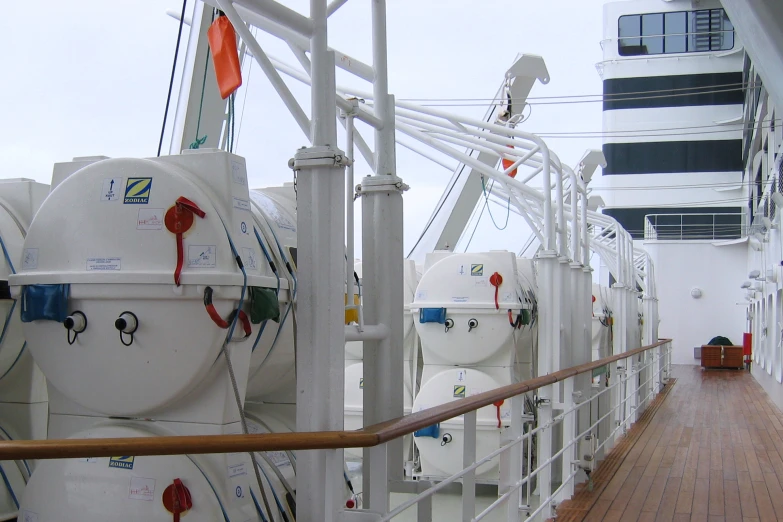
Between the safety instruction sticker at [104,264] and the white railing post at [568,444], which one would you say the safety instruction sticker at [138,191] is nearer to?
the safety instruction sticker at [104,264]

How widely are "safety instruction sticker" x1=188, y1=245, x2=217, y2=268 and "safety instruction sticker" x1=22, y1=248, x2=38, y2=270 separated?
0.66m

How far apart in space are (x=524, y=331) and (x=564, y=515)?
3.30 m

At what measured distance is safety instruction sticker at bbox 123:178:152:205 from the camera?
10.2ft

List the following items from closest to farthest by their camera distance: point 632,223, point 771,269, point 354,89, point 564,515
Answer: point 564,515
point 354,89
point 771,269
point 632,223

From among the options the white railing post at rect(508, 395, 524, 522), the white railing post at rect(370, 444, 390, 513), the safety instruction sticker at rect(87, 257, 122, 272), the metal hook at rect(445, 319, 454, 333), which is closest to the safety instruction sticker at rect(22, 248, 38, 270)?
the safety instruction sticker at rect(87, 257, 122, 272)

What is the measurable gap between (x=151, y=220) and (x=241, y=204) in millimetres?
348

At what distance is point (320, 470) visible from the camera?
2992mm

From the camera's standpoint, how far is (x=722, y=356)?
21250 millimetres

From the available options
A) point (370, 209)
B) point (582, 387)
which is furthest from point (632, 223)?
point (370, 209)

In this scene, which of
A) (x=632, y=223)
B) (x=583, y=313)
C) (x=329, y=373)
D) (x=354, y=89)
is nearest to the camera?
(x=329, y=373)

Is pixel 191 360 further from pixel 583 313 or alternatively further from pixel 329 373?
pixel 583 313

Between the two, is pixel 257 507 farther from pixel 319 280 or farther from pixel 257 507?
pixel 319 280

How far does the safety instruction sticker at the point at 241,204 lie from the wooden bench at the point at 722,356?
2014 centimetres

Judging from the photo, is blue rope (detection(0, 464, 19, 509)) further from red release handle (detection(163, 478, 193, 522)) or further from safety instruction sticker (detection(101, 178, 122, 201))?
safety instruction sticker (detection(101, 178, 122, 201))
